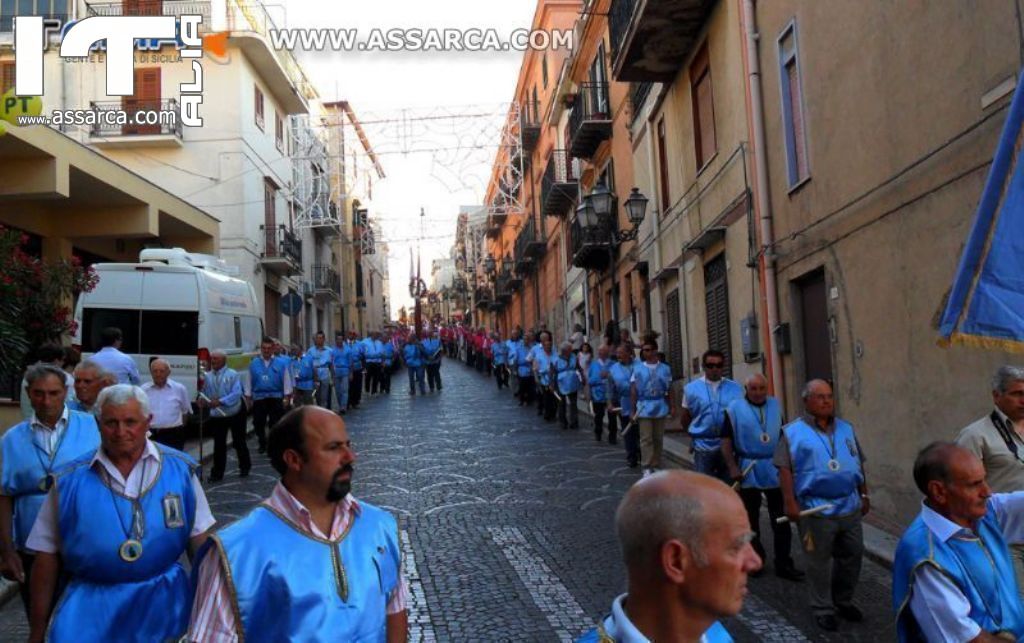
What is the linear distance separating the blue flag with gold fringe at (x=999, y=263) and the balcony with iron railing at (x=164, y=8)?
90.1 feet

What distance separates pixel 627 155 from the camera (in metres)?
22.1

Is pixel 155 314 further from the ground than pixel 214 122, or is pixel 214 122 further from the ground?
pixel 214 122

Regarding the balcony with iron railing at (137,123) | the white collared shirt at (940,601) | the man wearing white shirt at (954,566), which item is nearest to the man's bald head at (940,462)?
the man wearing white shirt at (954,566)

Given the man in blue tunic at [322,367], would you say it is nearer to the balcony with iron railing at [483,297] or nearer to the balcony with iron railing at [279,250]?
the balcony with iron railing at [279,250]

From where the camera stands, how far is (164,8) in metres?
28.1

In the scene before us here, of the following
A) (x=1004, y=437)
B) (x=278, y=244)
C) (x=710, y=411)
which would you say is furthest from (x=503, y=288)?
(x=1004, y=437)

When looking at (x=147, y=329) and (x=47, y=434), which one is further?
(x=147, y=329)

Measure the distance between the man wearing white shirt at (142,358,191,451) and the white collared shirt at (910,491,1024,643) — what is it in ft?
25.9

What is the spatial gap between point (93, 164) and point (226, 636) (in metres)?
17.5

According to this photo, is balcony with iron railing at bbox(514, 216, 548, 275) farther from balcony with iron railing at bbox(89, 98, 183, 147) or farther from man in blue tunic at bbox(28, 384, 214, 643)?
man in blue tunic at bbox(28, 384, 214, 643)

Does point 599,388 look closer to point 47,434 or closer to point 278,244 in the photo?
point 47,434

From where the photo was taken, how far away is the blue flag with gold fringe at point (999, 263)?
13.9 ft

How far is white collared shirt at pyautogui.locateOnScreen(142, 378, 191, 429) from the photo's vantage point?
31.6 ft

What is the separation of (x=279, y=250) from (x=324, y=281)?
10250 millimetres
